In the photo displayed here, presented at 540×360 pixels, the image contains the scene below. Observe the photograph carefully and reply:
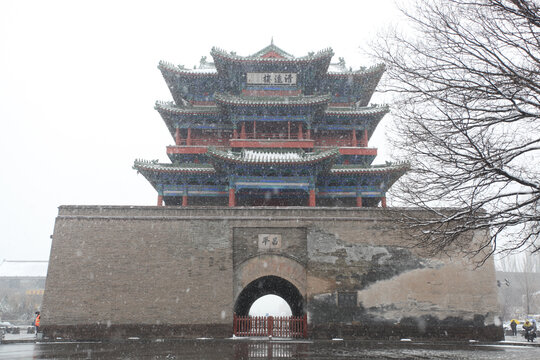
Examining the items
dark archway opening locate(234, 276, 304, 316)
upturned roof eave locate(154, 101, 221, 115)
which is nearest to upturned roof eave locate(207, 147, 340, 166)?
upturned roof eave locate(154, 101, 221, 115)

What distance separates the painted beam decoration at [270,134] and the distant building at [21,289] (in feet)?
93.0

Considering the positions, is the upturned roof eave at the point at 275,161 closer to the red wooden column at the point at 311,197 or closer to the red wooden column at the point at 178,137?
the red wooden column at the point at 311,197

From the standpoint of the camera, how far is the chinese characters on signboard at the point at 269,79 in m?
19.0

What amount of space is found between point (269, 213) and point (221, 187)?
4.32 meters

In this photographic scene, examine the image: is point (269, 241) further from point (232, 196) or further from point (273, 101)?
point (273, 101)

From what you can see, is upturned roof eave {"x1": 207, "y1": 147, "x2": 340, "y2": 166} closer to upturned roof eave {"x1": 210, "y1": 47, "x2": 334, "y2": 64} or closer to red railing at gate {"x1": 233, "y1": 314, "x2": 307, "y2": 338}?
upturned roof eave {"x1": 210, "y1": 47, "x2": 334, "y2": 64}

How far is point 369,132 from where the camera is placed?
20234 millimetres

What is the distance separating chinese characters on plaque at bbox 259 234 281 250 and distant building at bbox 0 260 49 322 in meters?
32.1

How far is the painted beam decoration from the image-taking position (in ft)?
53.8

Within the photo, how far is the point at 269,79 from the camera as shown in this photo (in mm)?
18969

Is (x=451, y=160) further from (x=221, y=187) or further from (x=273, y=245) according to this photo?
(x=221, y=187)

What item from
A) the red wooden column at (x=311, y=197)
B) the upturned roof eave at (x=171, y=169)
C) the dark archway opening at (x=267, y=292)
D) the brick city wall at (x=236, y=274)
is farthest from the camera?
the dark archway opening at (x=267, y=292)

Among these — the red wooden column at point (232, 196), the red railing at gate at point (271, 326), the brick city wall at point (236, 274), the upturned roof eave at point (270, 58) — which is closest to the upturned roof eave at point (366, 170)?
the brick city wall at point (236, 274)

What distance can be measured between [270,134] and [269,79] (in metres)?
2.59
